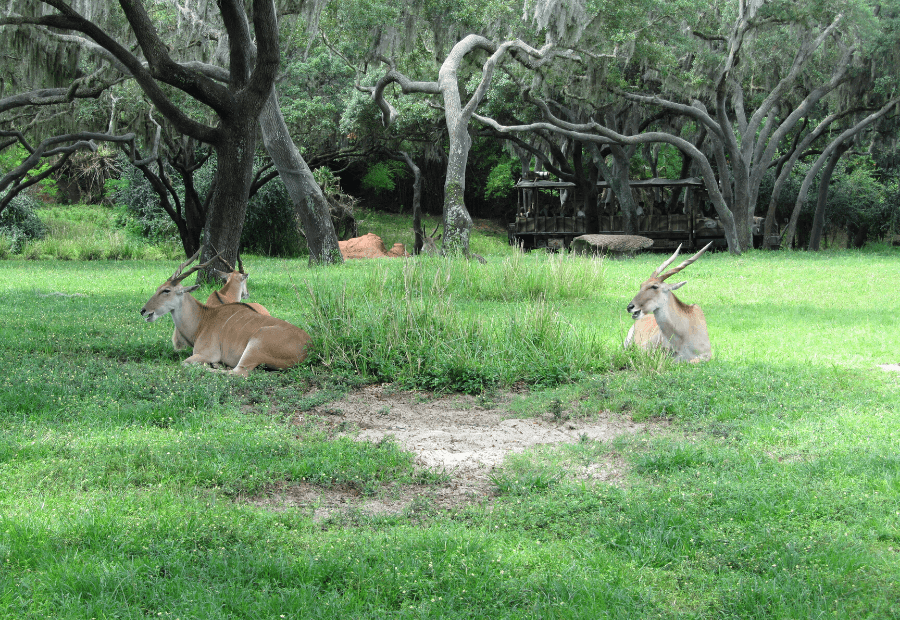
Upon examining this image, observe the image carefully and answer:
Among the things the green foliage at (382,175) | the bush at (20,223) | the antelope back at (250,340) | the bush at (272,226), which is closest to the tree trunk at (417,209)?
the bush at (272,226)

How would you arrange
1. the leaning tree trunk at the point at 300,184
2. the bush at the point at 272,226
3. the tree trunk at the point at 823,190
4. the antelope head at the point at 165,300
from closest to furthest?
the antelope head at the point at 165,300
the leaning tree trunk at the point at 300,184
the bush at the point at 272,226
the tree trunk at the point at 823,190

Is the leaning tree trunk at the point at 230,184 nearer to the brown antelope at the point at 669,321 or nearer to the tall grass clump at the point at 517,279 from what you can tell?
the tall grass clump at the point at 517,279

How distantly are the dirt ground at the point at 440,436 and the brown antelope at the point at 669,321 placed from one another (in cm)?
186

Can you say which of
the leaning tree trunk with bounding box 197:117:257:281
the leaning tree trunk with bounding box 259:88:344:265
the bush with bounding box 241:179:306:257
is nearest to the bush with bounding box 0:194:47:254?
the bush with bounding box 241:179:306:257

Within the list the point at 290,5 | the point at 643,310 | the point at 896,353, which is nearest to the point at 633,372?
the point at 643,310

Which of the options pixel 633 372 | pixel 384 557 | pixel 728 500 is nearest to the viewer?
pixel 384 557

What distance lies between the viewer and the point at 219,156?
1240 centimetres

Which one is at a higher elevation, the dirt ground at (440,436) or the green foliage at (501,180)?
the green foliage at (501,180)

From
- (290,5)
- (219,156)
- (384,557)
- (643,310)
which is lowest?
(384,557)

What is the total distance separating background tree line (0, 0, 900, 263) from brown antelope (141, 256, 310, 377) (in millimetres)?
4040

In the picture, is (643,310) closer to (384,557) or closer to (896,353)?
(896,353)

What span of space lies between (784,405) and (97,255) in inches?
827

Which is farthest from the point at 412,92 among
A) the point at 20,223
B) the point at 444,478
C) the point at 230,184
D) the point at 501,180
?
the point at 501,180

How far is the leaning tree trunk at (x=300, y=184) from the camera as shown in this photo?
16.7m
